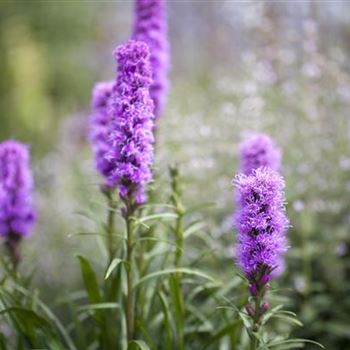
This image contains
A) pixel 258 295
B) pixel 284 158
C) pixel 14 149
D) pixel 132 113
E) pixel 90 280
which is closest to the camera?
pixel 258 295

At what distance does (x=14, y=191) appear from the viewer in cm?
325

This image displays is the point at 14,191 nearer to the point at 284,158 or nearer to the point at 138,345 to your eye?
the point at 138,345

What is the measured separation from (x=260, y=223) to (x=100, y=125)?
145 centimetres

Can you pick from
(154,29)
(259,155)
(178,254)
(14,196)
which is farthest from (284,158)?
(14,196)

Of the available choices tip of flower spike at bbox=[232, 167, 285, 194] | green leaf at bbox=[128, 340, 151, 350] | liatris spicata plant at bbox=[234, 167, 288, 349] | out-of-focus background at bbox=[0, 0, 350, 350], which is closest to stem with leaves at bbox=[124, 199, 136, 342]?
green leaf at bbox=[128, 340, 151, 350]

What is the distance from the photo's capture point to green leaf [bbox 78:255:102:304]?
2.92m

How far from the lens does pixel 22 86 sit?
12164 mm

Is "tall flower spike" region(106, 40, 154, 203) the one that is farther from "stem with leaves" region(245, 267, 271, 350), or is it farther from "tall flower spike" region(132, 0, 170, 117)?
"tall flower spike" region(132, 0, 170, 117)

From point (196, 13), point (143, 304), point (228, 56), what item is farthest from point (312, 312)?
point (196, 13)

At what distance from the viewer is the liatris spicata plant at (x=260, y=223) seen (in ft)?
6.97

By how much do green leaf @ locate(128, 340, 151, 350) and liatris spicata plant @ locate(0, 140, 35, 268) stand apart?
39.2 inches

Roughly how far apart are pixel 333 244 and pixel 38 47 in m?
A: 10.6

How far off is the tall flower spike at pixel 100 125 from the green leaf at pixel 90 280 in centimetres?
51

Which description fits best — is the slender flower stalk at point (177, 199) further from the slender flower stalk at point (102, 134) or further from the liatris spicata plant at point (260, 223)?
the liatris spicata plant at point (260, 223)
